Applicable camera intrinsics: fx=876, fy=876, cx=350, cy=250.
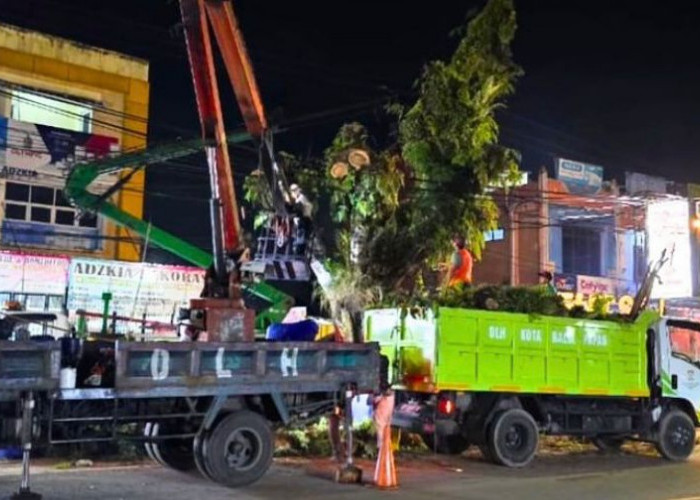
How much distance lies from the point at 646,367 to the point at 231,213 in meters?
7.94

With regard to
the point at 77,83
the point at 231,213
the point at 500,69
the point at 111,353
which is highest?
the point at 77,83

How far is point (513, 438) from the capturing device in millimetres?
13547

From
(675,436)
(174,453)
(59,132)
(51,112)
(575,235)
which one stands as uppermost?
(51,112)

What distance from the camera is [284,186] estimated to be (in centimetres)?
1341

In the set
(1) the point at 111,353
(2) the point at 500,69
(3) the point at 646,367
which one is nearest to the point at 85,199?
(2) the point at 500,69

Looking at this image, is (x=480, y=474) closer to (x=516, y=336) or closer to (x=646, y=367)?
(x=516, y=336)

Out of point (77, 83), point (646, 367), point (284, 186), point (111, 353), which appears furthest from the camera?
point (77, 83)

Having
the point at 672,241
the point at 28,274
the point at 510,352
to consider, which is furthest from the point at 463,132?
the point at 672,241

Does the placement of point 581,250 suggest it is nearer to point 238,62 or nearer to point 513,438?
point 513,438

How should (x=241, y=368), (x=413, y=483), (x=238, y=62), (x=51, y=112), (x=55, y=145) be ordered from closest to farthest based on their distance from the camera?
(x=241, y=368), (x=413, y=483), (x=238, y=62), (x=55, y=145), (x=51, y=112)

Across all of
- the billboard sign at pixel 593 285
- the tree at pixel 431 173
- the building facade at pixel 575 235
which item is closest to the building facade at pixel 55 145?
the tree at pixel 431 173

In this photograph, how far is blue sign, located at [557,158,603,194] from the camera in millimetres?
35031

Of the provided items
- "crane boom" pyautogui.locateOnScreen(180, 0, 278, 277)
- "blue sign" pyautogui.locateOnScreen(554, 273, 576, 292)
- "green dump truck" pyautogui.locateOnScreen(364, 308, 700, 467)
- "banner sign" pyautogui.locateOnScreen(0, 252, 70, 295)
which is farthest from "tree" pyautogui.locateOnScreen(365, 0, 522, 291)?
"blue sign" pyautogui.locateOnScreen(554, 273, 576, 292)

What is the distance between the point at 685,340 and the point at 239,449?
907cm
